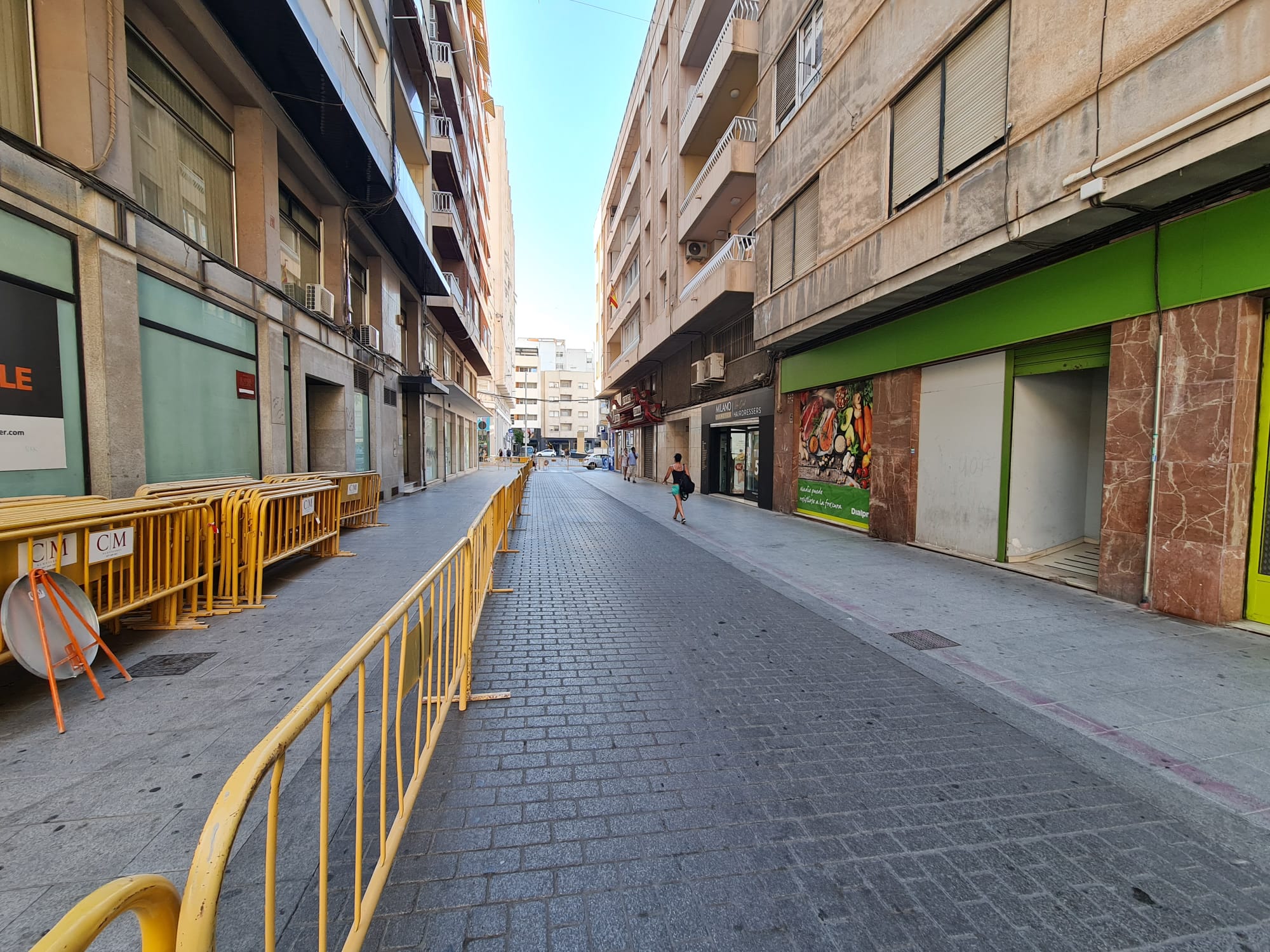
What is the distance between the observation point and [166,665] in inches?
163

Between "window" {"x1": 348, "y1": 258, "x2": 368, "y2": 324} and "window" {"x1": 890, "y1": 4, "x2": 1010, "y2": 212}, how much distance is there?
12916 millimetres

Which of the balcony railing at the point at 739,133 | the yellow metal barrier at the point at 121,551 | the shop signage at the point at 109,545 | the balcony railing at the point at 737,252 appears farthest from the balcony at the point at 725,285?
the shop signage at the point at 109,545

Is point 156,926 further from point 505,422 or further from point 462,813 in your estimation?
point 505,422

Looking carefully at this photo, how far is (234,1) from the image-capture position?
7555 mm

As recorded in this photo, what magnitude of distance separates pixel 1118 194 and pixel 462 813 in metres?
7.61

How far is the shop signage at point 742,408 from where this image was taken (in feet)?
49.2

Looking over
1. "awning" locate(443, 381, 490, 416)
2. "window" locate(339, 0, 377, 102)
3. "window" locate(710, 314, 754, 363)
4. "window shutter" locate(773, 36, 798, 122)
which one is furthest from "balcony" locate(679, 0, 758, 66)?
"awning" locate(443, 381, 490, 416)

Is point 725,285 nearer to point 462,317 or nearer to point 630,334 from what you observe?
point 462,317

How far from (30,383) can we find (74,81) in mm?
3346

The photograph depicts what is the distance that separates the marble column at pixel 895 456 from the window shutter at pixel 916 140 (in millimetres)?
2945

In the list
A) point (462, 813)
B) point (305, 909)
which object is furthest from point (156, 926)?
point (462, 813)

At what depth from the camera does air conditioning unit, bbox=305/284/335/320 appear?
11.3m

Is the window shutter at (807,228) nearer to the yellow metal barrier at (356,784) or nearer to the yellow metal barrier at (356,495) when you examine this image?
the yellow metal barrier at (356,784)

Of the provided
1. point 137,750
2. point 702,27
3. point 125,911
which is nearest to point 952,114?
point 125,911
